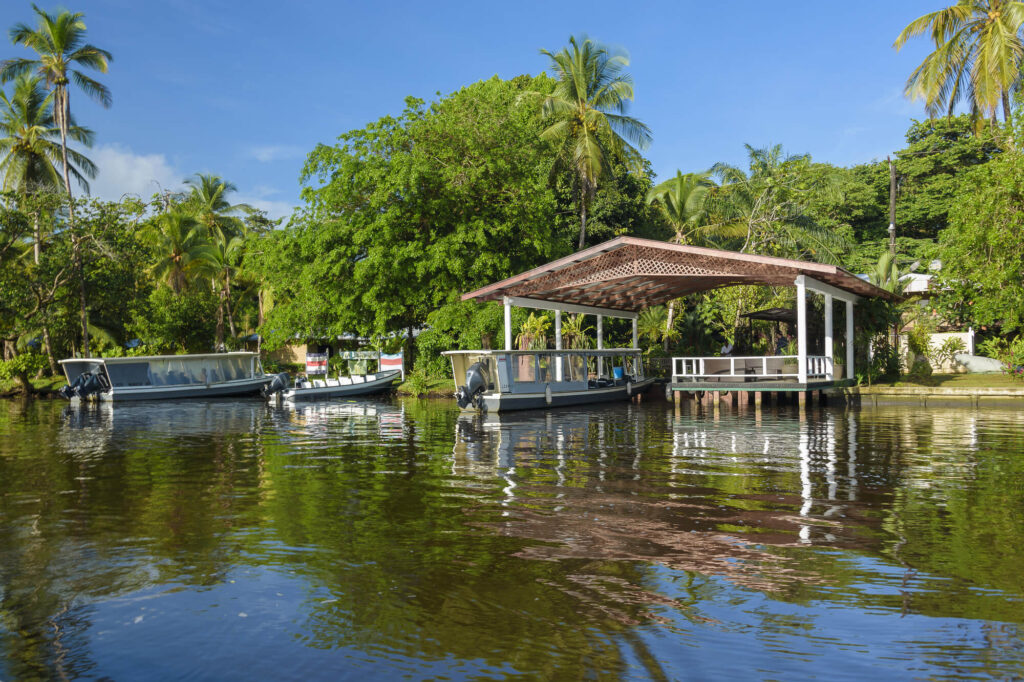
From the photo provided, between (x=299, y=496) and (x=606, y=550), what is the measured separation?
471 cm

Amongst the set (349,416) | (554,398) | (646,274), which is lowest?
(349,416)

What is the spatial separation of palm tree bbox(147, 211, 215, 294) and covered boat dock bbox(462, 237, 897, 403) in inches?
1080

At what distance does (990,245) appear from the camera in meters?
25.3

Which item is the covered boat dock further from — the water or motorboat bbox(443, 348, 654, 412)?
the water

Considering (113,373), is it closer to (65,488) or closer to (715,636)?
(65,488)

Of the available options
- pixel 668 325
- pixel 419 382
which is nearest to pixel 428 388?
pixel 419 382

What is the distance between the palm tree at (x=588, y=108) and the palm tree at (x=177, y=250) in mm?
23496

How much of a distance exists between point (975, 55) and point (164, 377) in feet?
120

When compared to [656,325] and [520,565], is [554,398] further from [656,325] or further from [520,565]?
[520,565]

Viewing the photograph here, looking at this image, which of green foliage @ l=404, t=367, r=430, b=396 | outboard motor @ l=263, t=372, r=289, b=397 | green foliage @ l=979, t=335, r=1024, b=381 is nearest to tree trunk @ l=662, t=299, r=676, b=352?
green foliage @ l=404, t=367, r=430, b=396

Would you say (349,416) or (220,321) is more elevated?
(220,321)

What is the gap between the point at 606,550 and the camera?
6887 millimetres

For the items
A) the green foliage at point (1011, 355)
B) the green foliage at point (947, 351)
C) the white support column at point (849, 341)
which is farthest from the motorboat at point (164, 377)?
the green foliage at point (1011, 355)

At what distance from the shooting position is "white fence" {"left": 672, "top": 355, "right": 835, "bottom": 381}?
24406 mm
